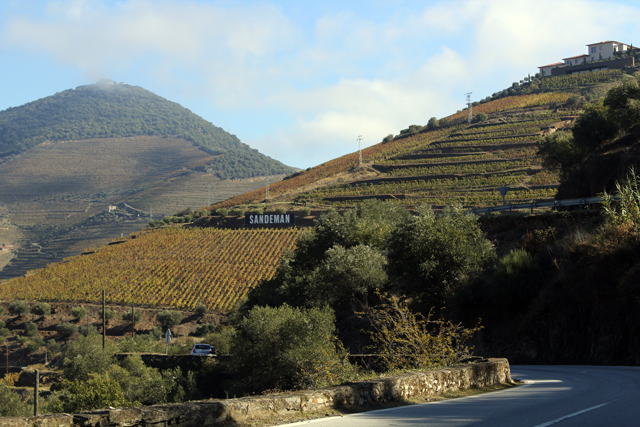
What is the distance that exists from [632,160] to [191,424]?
118 ft

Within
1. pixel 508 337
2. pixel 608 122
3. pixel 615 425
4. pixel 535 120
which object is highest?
pixel 535 120

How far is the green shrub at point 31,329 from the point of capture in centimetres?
5733

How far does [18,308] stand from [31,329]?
16.6 ft

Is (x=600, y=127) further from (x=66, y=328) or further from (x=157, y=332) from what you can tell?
(x=66, y=328)

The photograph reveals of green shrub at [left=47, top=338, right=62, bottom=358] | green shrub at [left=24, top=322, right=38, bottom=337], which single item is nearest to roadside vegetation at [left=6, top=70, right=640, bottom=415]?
green shrub at [left=47, top=338, right=62, bottom=358]

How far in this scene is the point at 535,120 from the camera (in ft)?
340

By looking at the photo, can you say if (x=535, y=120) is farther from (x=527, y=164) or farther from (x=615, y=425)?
(x=615, y=425)

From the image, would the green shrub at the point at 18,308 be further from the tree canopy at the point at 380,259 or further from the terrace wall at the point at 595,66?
the terrace wall at the point at 595,66

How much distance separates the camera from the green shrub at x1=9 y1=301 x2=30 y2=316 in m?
61.8

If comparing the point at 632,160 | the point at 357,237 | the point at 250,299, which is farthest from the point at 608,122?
the point at 250,299

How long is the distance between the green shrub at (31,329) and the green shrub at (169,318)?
506 inches

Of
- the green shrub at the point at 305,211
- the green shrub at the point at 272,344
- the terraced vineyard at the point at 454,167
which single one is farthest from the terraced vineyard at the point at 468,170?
the green shrub at the point at 272,344

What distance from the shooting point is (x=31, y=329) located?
58219 millimetres

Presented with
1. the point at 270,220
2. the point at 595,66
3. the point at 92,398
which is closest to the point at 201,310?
the point at 270,220
